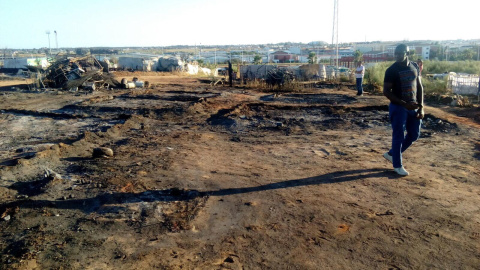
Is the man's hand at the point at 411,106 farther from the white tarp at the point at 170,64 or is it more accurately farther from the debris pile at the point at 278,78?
the white tarp at the point at 170,64

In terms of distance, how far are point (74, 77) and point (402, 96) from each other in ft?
61.0

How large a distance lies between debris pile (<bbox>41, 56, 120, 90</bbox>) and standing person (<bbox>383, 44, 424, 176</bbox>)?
51.9ft

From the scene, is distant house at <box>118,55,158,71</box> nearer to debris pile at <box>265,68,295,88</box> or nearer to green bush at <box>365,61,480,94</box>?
debris pile at <box>265,68,295,88</box>

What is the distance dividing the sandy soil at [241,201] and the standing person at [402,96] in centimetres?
51

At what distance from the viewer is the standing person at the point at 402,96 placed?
504cm

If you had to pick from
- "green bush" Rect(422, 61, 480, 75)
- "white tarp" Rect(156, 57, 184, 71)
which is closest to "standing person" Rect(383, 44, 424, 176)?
"green bush" Rect(422, 61, 480, 75)

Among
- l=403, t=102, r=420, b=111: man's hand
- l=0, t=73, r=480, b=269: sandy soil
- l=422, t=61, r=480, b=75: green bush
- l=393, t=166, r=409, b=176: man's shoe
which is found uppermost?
l=422, t=61, r=480, b=75: green bush

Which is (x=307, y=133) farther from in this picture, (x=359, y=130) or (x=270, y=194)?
(x=270, y=194)

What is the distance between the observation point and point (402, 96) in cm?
507

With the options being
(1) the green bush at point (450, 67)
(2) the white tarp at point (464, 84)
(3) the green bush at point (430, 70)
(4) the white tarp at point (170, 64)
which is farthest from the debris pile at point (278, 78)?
(4) the white tarp at point (170, 64)

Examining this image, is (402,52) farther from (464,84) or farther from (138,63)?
(138,63)

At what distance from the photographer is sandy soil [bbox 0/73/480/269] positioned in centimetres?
320

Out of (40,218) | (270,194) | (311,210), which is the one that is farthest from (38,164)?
(311,210)

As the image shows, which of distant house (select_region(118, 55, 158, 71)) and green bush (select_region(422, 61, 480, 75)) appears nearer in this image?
green bush (select_region(422, 61, 480, 75))
